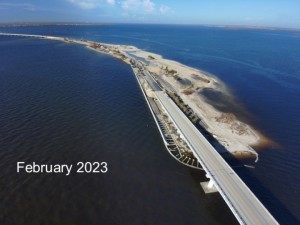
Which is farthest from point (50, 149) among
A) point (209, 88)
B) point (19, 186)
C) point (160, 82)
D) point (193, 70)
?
point (193, 70)

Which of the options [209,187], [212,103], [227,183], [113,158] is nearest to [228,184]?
[227,183]

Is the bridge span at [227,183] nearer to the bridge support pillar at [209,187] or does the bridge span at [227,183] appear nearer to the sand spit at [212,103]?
the bridge support pillar at [209,187]

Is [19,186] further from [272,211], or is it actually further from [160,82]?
[160,82]

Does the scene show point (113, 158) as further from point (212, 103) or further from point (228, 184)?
point (212, 103)

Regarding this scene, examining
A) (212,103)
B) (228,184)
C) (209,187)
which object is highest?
(228,184)

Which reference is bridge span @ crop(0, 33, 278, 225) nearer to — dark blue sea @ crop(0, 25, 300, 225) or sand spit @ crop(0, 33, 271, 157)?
dark blue sea @ crop(0, 25, 300, 225)

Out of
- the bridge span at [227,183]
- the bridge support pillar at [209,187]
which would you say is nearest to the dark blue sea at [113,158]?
the bridge support pillar at [209,187]
